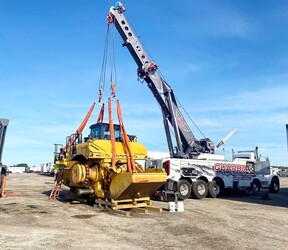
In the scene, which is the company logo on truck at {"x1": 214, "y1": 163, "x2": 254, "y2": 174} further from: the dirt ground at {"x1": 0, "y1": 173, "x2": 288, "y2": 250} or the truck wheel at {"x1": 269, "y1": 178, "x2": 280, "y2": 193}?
the dirt ground at {"x1": 0, "y1": 173, "x2": 288, "y2": 250}

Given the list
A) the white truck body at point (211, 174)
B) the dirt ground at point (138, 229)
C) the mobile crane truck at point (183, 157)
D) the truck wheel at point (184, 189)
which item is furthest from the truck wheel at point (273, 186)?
the dirt ground at point (138, 229)

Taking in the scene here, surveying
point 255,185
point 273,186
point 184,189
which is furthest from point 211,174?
point 273,186

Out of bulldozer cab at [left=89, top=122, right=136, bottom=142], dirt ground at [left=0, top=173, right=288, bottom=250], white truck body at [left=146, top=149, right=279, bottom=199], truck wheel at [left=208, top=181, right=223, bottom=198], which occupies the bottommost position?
dirt ground at [left=0, top=173, right=288, bottom=250]

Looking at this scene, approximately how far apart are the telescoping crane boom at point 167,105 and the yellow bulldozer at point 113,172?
767 centimetres

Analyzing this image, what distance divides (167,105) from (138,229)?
13.1 m

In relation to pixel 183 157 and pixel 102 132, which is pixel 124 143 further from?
pixel 183 157

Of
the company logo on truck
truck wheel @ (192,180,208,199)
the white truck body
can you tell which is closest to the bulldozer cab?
the white truck body

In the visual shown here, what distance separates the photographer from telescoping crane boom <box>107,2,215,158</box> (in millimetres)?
19547

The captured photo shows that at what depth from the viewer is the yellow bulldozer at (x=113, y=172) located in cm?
1056

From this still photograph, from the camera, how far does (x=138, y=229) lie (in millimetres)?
7914

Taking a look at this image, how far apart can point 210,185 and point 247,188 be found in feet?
11.8

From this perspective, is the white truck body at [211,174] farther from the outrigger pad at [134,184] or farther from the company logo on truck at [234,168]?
the outrigger pad at [134,184]

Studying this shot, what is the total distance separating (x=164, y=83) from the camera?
2025 cm

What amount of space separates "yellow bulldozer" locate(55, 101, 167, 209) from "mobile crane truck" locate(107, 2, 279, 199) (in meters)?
3.54
